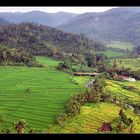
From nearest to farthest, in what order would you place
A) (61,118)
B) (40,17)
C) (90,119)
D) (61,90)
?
(61,118), (90,119), (61,90), (40,17)

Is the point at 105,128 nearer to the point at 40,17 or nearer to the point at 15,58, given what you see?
the point at 15,58

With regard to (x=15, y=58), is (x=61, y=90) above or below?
below

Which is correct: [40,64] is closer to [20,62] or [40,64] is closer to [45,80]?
[20,62]

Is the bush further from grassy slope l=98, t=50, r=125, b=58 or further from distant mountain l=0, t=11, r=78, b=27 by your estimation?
distant mountain l=0, t=11, r=78, b=27

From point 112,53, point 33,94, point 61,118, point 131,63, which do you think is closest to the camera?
point 61,118

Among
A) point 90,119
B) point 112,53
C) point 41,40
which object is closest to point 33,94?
point 90,119

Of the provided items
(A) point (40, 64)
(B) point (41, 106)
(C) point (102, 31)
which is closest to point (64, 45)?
(A) point (40, 64)
